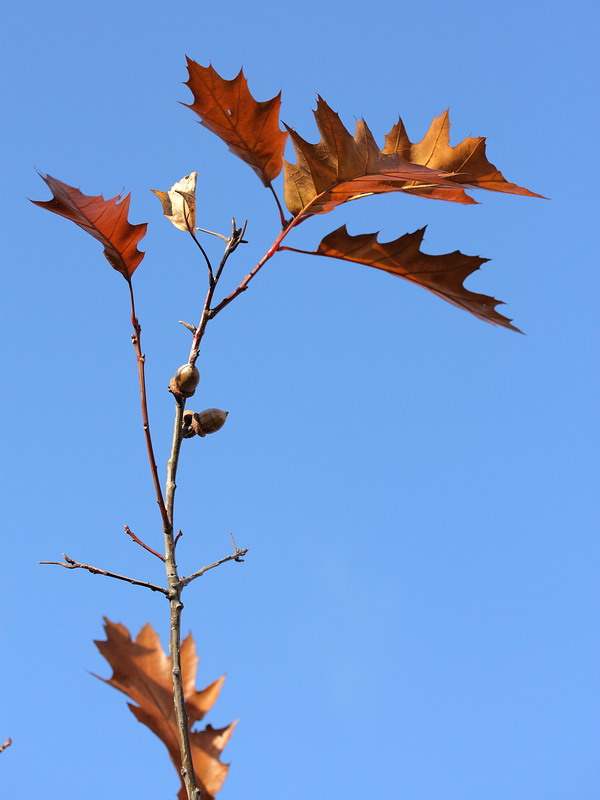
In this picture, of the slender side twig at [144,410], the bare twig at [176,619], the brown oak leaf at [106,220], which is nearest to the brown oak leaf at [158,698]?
the bare twig at [176,619]

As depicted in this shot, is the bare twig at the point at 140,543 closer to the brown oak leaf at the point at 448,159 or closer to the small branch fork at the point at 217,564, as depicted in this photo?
the small branch fork at the point at 217,564

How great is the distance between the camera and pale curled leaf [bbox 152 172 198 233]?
1356 millimetres

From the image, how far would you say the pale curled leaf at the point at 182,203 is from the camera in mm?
1356

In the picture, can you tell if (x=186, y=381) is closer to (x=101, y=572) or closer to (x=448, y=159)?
(x=101, y=572)

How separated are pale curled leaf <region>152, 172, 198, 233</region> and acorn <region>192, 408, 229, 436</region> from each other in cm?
36

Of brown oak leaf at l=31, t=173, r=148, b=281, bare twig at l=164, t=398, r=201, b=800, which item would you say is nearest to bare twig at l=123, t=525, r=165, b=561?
bare twig at l=164, t=398, r=201, b=800

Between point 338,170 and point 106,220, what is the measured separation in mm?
432

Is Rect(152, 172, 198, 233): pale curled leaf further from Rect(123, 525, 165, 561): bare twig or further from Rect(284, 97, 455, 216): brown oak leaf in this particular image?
Rect(123, 525, 165, 561): bare twig

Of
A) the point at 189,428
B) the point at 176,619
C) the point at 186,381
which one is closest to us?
the point at 176,619

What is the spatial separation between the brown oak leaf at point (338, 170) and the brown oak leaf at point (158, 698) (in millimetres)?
820

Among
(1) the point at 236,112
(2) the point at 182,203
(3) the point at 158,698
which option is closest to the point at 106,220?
(2) the point at 182,203

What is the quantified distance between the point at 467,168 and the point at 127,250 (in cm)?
67

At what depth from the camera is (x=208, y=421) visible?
1.24 metres

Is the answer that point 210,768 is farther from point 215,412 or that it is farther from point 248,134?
point 248,134
